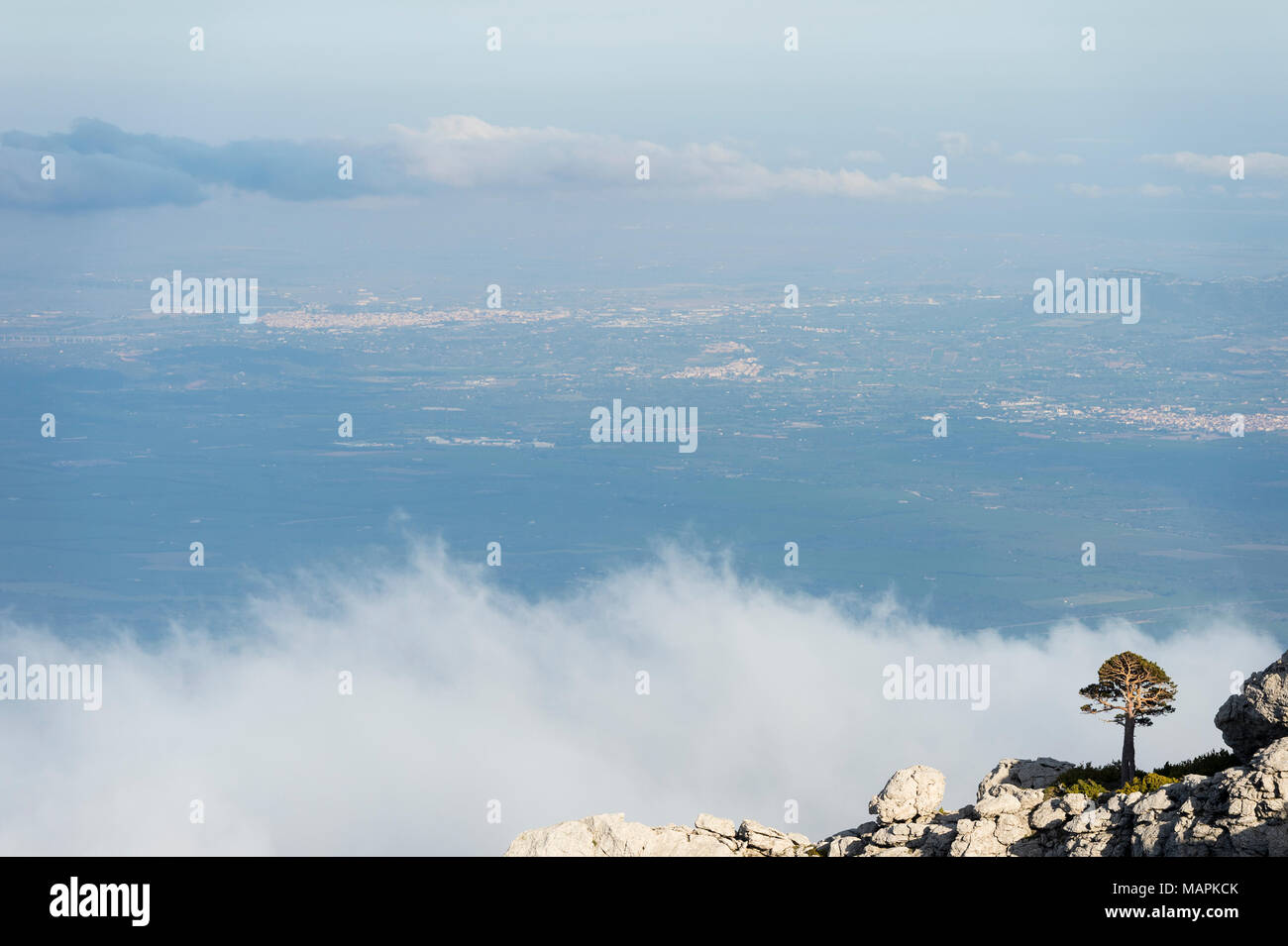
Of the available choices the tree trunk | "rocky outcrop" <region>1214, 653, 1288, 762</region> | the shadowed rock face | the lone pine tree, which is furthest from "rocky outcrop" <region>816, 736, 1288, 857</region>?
the lone pine tree

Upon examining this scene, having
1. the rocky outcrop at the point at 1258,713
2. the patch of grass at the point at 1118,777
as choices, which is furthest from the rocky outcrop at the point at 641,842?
the rocky outcrop at the point at 1258,713

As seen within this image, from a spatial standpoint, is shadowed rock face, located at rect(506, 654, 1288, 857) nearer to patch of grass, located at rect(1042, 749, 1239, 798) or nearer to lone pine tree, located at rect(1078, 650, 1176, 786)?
patch of grass, located at rect(1042, 749, 1239, 798)

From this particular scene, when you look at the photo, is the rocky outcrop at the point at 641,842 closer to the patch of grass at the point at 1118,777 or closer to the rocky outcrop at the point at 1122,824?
the rocky outcrop at the point at 1122,824

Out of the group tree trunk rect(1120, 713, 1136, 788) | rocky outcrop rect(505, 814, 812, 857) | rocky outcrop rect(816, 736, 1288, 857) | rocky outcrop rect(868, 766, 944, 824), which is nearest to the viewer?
rocky outcrop rect(816, 736, 1288, 857)

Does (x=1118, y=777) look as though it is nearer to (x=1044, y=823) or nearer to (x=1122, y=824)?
(x=1044, y=823)

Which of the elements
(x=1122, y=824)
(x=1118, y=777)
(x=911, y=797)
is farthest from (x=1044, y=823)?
(x=1118, y=777)
